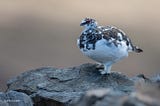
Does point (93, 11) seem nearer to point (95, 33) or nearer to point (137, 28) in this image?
point (137, 28)

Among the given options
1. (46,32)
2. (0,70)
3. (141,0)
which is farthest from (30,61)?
(141,0)

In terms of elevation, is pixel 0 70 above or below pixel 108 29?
below

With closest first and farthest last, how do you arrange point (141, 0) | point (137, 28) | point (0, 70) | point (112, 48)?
point (112, 48) < point (0, 70) < point (137, 28) < point (141, 0)

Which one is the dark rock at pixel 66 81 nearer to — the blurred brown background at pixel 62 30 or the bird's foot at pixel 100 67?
the bird's foot at pixel 100 67

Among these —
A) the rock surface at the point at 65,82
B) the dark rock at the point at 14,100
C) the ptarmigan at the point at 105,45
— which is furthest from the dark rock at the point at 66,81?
the dark rock at the point at 14,100

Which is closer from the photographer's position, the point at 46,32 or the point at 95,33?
the point at 95,33

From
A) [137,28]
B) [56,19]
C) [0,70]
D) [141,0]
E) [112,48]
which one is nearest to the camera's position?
[112,48]

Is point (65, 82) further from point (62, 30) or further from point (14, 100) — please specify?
point (62, 30)
